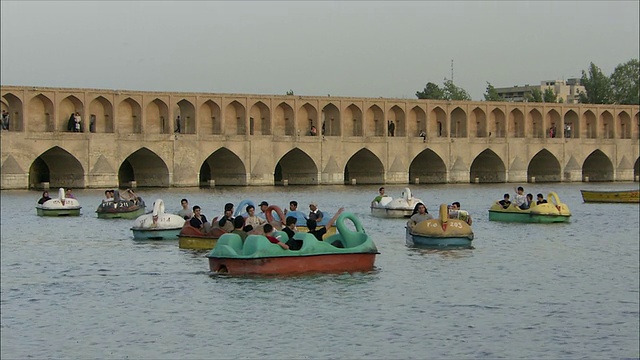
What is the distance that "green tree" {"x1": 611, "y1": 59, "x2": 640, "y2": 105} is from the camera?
89562 mm

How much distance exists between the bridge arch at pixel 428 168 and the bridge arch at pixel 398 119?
5.32ft

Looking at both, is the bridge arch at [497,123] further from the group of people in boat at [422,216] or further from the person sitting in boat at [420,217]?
the person sitting in boat at [420,217]

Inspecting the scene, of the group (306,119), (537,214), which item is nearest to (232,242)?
(537,214)

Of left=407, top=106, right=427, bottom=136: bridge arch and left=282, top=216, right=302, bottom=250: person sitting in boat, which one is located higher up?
left=407, top=106, right=427, bottom=136: bridge arch

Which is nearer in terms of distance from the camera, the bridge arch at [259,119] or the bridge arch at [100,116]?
the bridge arch at [100,116]

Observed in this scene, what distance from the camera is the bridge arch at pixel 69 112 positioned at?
5038 centimetres

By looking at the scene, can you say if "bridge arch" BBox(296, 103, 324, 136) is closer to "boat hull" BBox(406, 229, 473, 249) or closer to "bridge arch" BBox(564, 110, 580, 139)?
"bridge arch" BBox(564, 110, 580, 139)

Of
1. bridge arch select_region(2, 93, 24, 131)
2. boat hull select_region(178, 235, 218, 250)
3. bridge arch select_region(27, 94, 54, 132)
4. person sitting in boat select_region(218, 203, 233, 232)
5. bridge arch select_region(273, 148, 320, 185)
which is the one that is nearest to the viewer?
person sitting in boat select_region(218, 203, 233, 232)

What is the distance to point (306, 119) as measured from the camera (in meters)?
58.5

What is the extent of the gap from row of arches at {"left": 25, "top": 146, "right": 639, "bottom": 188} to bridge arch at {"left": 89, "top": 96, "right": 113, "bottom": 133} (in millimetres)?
1899

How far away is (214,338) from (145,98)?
4078cm

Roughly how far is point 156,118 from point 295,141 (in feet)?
22.3

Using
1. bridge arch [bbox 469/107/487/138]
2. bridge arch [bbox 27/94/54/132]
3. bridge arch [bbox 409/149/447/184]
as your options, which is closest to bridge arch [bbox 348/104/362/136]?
bridge arch [bbox 409/149/447/184]

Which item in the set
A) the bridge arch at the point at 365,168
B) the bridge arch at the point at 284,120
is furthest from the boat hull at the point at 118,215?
the bridge arch at the point at 365,168
